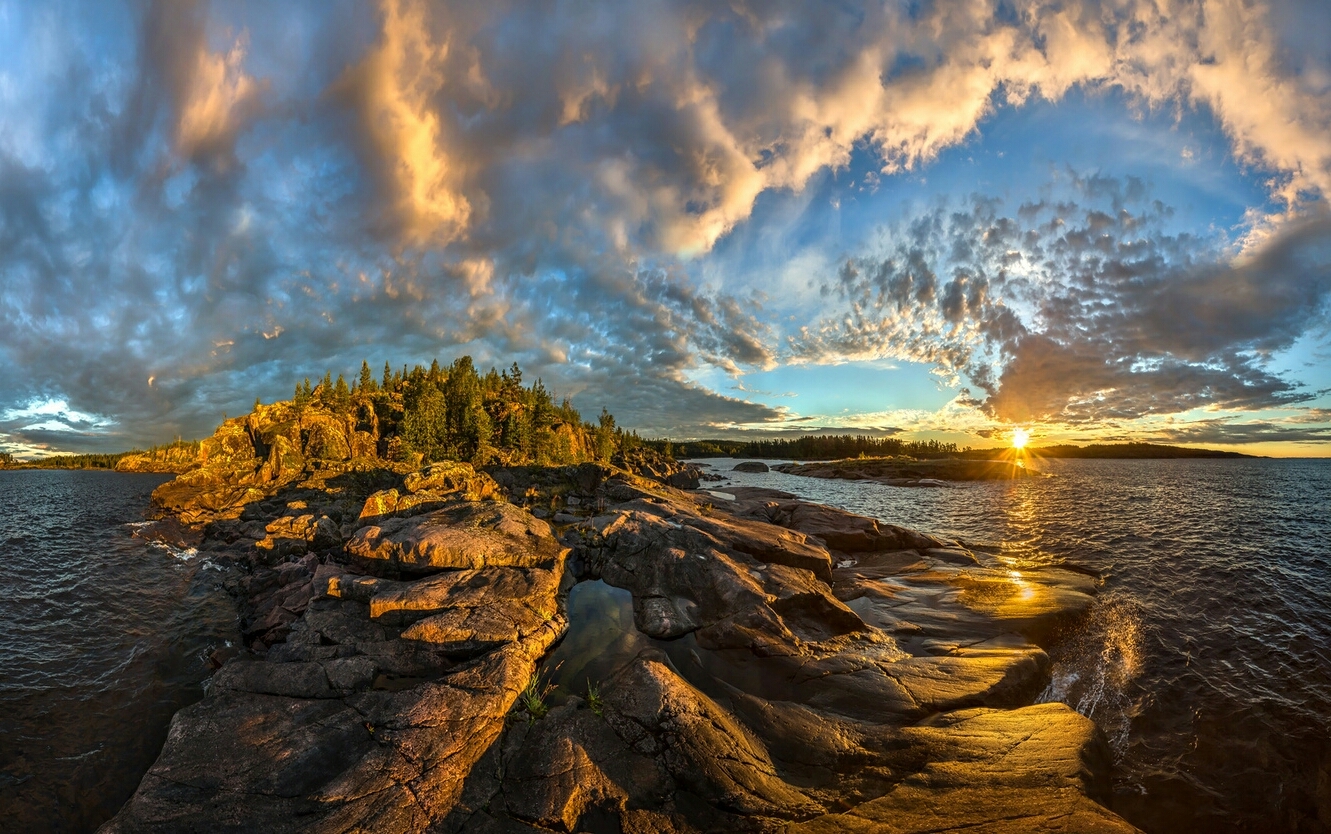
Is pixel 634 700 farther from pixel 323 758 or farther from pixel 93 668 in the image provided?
pixel 93 668

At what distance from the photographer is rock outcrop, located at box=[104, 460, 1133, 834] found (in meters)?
8.63

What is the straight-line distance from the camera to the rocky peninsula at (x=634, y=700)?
8641 mm

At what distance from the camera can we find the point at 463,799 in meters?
8.75

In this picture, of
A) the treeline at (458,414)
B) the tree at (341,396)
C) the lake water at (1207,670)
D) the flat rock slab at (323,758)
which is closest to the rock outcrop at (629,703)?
the flat rock slab at (323,758)

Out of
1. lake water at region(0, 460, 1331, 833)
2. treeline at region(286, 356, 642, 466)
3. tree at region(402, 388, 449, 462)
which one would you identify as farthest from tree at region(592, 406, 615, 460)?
lake water at region(0, 460, 1331, 833)

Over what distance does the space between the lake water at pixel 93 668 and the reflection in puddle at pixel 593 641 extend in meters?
10.8

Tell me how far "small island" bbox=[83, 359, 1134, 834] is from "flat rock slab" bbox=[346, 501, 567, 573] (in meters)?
0.13

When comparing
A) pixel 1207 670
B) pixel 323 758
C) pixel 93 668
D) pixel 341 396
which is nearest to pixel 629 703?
pixel 323 758

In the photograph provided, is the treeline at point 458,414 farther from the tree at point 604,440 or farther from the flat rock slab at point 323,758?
the flat rock slab at point 323,758

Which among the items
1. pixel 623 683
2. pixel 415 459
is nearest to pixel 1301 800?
pixel 623 683

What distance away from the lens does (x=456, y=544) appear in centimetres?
1855

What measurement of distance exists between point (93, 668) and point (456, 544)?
541 inches

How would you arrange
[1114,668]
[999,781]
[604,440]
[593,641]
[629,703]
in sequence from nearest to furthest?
[999,781], [629,703], [593,641], [1114,668], [604,440]

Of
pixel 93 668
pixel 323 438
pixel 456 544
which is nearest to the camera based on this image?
pixel 93 668
